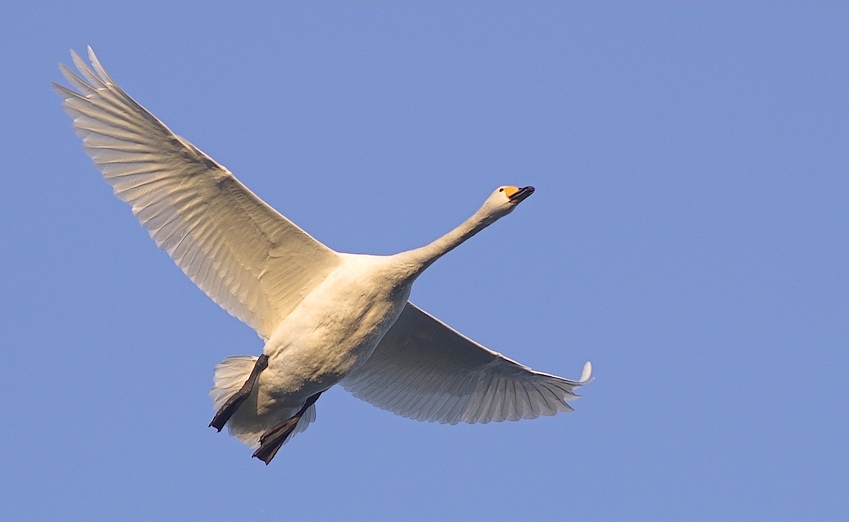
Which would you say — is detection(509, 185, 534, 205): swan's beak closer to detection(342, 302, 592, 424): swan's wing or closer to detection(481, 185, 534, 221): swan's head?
detection(481, 185, 534, 221): swan's head

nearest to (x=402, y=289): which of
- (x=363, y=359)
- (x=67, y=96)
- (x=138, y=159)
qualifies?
(x=363, y=359)

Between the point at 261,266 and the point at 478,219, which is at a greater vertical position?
the point at 478,219

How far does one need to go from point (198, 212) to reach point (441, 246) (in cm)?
276

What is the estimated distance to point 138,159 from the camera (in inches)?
598

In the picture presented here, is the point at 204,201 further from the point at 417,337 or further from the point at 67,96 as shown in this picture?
the point at 417,337

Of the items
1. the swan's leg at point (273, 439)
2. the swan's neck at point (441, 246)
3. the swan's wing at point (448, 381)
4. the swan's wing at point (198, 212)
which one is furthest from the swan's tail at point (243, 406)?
the swan's neck at point (441, 246)

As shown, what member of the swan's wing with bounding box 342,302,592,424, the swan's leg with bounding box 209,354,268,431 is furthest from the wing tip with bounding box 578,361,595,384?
the swan's leg with bounding box 209,354,268,431

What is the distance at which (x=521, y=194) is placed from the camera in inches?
591

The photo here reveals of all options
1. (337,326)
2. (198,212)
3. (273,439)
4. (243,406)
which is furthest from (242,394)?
(198,212)

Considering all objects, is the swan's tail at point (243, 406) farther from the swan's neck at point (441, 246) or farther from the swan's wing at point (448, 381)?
the swan's neck at point (441, 246)

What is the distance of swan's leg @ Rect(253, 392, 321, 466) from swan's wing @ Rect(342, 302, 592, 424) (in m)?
1.33

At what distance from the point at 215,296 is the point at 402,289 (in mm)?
2252

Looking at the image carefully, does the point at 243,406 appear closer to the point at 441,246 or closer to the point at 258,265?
the point at 258,265

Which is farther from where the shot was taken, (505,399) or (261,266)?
(505,399)
